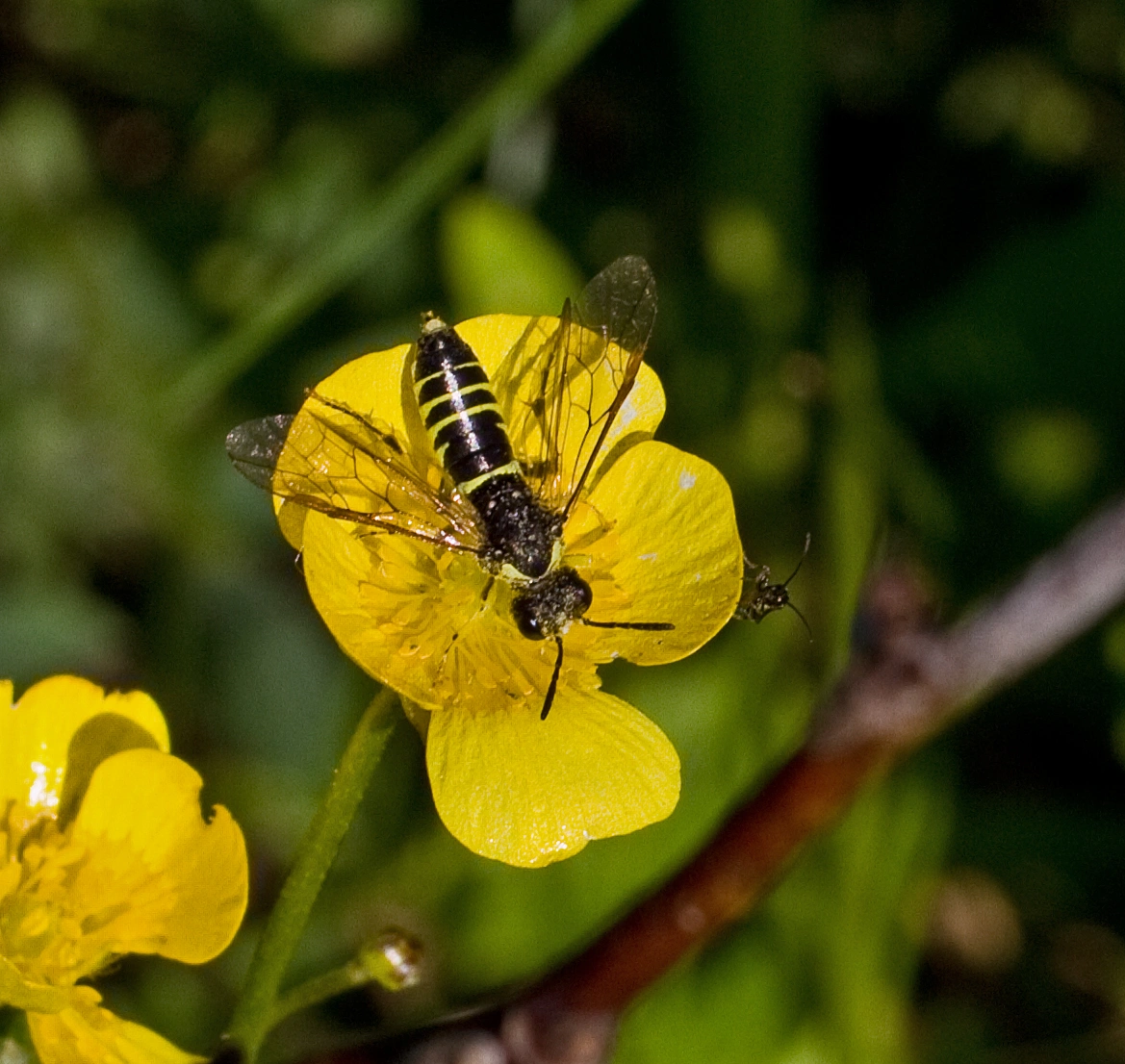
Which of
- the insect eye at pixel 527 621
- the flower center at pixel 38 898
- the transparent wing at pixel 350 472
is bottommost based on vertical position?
the flower center at pixel 38 898

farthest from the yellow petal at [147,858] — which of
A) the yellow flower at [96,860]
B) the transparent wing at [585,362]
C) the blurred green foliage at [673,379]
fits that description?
the blurred green foliage at [673,379]

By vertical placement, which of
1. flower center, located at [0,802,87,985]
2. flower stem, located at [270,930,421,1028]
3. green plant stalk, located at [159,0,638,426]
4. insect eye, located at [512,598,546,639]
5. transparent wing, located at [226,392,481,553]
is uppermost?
green plant stalk, located at [159,0,638,426]

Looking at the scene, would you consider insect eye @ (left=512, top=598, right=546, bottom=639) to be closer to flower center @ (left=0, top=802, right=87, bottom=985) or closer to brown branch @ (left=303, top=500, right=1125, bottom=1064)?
brown branch @ (left=303, top=500, right=1125, bottom=1064)

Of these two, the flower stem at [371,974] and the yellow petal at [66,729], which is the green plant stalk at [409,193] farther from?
the flower stem at [371,974]

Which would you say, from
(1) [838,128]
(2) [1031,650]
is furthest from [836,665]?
(1) [838,128]

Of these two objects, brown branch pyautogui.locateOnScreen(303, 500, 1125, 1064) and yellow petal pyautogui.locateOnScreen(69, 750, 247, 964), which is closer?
yellow petal pyautogui.locateOnScreen(69, 750, 247, 964)

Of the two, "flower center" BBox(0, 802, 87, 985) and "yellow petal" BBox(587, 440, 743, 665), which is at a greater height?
"yellow petal" BBox(587, 440, 743, 665)

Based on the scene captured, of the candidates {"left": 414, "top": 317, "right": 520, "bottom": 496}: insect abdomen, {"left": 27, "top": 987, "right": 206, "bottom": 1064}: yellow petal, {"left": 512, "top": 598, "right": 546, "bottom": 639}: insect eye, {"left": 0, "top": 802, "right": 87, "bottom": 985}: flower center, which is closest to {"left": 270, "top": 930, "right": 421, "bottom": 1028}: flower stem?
{"left": 27, "top": 987, "right": 206, "bottom": 1064}: yellow petal

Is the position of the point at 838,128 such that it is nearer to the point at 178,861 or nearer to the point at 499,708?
the point at 499,708
